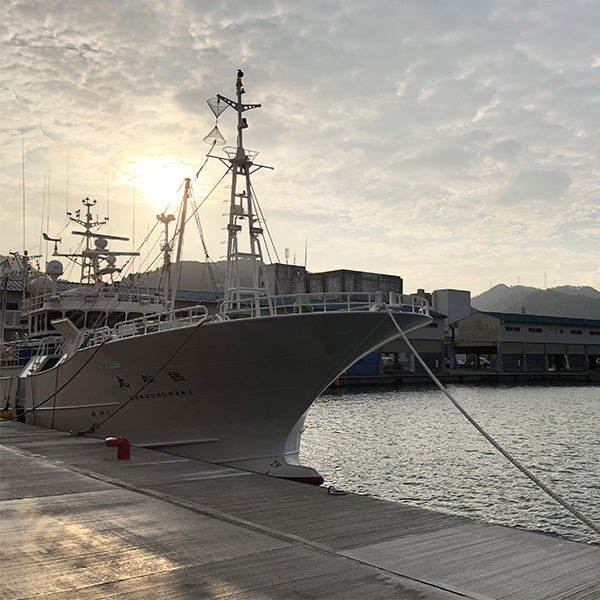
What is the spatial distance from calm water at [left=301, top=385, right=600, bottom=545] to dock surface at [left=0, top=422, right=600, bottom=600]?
26.3 feet

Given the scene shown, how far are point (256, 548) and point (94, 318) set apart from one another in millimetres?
16908

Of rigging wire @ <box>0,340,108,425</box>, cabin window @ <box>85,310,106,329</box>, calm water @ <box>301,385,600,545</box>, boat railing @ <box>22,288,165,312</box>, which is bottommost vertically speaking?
calm water @ <box>301,385,600,545</box>

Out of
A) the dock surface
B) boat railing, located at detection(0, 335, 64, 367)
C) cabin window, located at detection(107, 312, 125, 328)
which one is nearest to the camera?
the dock surface

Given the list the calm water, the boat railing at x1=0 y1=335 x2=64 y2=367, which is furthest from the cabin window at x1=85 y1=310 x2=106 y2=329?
the calm water

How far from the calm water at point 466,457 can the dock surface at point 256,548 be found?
26.3 ft

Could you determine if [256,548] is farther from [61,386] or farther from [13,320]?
[13,320]

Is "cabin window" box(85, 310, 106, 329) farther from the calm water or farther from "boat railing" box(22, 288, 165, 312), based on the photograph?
the calm water

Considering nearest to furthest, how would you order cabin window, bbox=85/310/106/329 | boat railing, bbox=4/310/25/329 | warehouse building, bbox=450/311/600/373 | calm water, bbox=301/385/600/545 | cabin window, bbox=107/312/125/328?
calm water, bbox=301/385/600/545 < cabin window, bbox=85/310/106/329 < cabin window, bbox=107/312/125/328 < boat railing, bbox=4/310/25/329 < warehouse building, bbox=450/311/600/373

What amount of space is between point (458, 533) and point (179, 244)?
14294 mm

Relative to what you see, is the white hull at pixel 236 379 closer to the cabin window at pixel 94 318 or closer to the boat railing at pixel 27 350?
the cabin window at pixel 94 318

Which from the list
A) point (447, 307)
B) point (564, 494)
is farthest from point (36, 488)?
point (447, 307)

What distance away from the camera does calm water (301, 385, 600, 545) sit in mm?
17469

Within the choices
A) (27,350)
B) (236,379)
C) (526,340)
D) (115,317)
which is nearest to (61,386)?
(115,317)

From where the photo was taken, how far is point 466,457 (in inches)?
995
